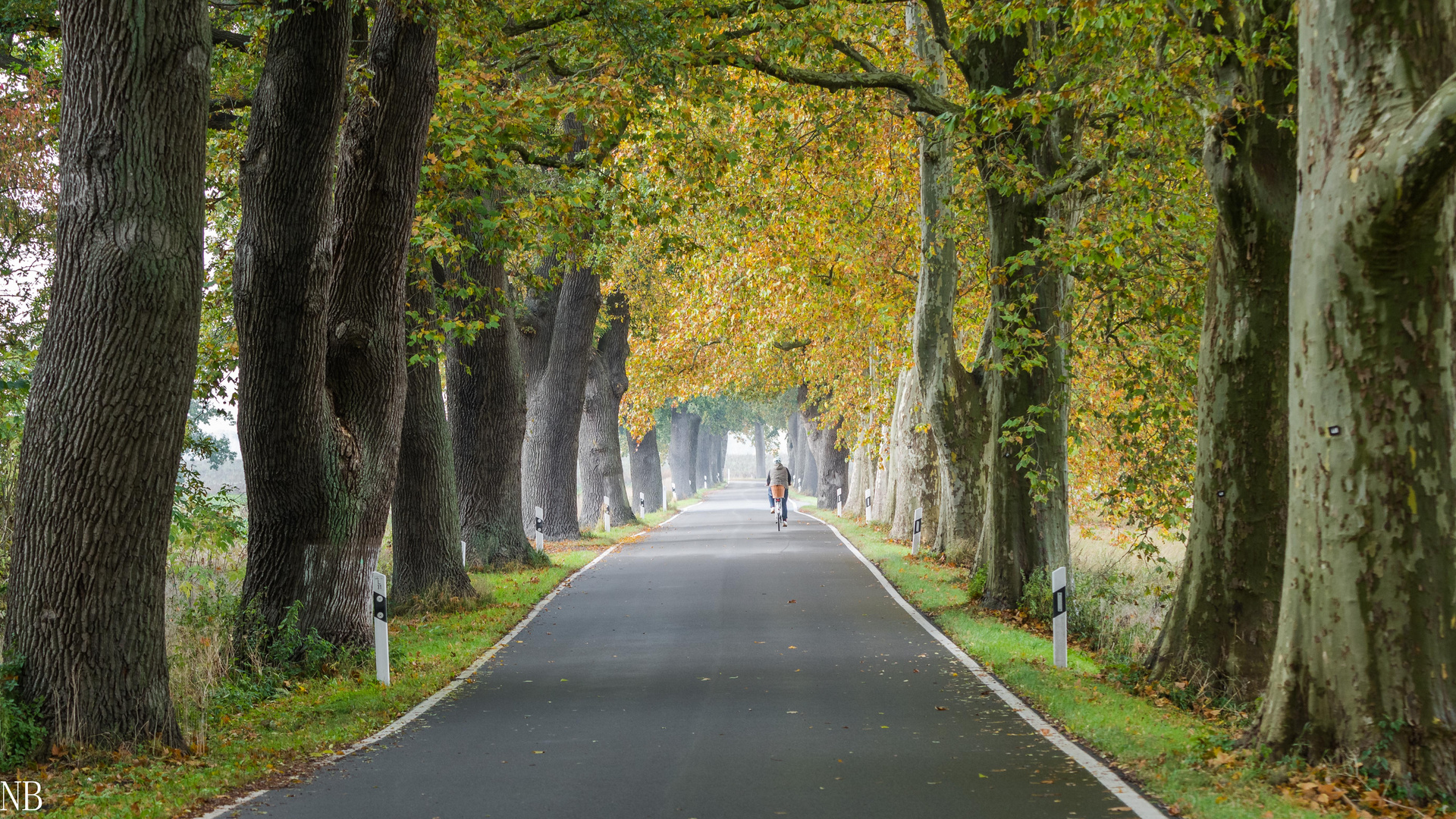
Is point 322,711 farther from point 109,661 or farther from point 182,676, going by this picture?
point 109,661

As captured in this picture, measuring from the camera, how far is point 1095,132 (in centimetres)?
2127

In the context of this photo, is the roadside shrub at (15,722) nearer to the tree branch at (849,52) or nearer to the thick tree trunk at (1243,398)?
the thick tree trunk at (1243,398)

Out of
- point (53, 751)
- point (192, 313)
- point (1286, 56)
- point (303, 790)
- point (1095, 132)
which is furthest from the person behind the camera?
point (1095, 132)

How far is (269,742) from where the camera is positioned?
893 centimetres

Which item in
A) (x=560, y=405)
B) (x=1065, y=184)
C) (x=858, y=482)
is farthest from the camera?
(x=858, y=482)

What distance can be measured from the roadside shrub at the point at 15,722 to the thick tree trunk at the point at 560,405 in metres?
21.1

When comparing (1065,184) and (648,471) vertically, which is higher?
(1065,184)

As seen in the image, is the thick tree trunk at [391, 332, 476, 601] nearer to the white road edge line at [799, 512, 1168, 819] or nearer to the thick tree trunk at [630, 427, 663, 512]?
the white road edge line at [799, 512, 1168, 819]

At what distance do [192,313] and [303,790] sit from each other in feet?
11.1

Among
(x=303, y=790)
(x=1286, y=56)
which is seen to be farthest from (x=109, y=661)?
(x=1286, y=56)

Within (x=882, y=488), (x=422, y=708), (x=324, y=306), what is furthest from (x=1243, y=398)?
(x=882, y=488)

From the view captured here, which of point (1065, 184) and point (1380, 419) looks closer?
point (1380, 419)

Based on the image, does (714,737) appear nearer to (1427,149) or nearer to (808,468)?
(1427,149)

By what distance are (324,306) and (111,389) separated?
366cm
